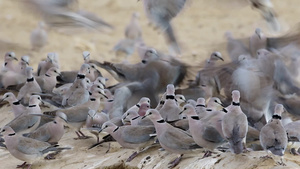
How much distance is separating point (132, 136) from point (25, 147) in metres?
0.88

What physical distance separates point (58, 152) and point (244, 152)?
1.71m

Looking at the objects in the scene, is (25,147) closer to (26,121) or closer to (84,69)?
(26,121)

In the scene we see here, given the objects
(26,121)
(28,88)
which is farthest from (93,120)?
(28,88)

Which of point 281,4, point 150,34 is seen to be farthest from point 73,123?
point 281,4

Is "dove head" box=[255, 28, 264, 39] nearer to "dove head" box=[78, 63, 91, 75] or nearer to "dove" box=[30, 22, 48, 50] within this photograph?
"dove head" box=[78, 63, 91, 75]

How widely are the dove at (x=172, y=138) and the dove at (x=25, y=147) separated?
90cm

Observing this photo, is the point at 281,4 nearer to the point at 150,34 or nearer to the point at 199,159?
the point at 150,34

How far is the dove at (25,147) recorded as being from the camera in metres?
6.12

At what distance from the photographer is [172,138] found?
224 inches

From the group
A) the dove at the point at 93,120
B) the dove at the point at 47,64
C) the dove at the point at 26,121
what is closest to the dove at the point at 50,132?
the dove at the point at 26,121

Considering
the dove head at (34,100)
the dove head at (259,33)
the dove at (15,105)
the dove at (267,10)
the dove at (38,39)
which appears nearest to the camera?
the dove head at (34,100)

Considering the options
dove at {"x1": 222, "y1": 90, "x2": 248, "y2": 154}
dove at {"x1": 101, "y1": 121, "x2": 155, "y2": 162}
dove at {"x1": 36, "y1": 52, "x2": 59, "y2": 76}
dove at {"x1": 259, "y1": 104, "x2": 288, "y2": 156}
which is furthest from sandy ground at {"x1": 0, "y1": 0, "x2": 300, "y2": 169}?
dove at {"x1": 259, "y1": 104, "x2": 288, "y2": 156}

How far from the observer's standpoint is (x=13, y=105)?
727cm

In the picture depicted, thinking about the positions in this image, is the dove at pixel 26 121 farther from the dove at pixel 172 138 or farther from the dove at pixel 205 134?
the dove at pixel 205 134
